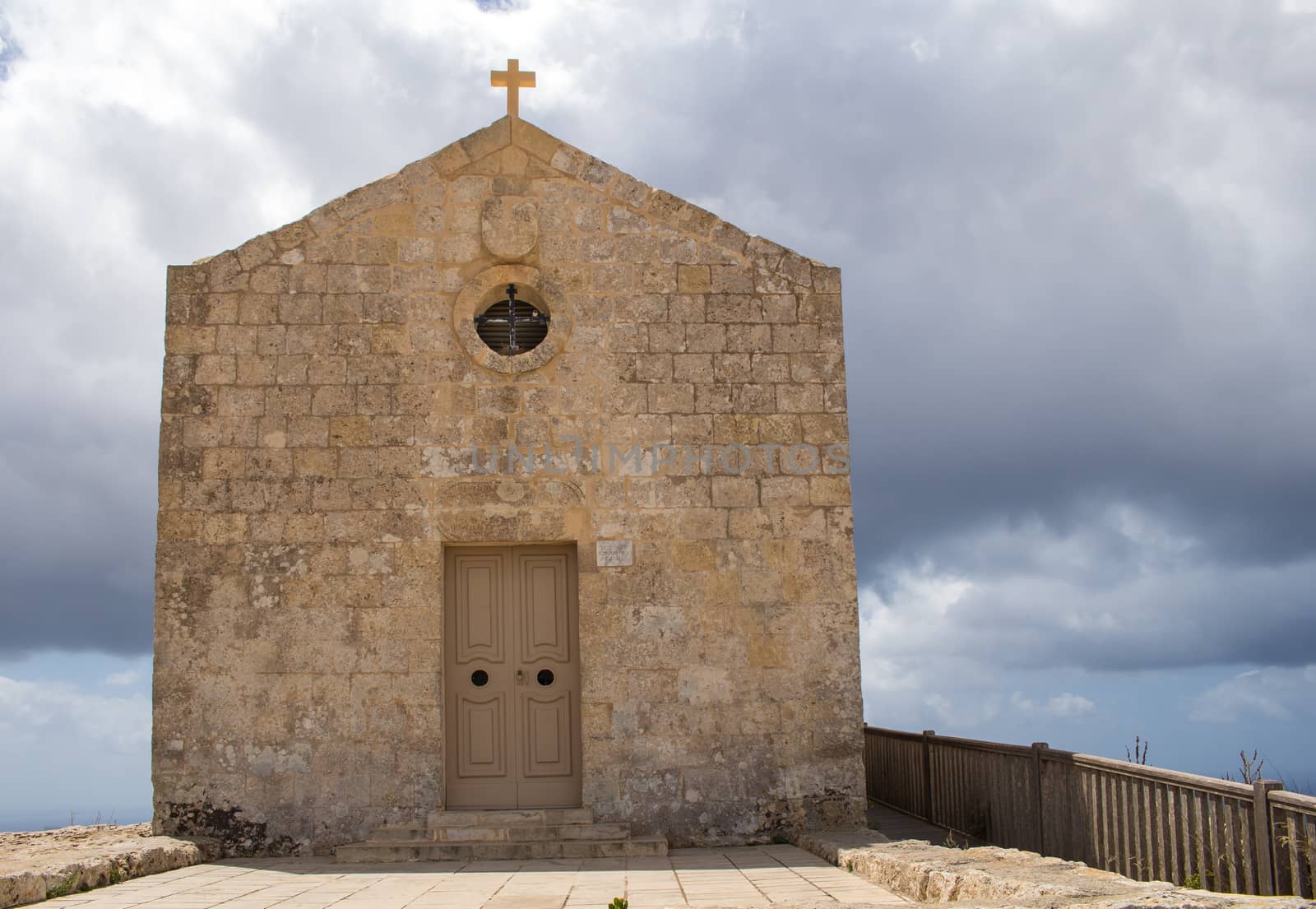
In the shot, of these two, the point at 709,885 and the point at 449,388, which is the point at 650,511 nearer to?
the point at 449,388

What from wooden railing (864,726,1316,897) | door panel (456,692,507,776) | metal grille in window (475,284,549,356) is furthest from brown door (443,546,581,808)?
wooden railing (864,726,1316,897)

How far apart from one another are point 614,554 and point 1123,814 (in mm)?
3971

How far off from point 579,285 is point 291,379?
2.36m

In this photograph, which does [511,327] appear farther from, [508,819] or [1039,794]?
[1039,794]

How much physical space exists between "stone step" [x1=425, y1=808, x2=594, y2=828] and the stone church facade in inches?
4.4

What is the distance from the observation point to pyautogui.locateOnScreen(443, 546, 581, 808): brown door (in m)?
8.69

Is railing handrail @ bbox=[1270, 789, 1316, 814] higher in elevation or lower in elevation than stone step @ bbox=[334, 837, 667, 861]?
higher

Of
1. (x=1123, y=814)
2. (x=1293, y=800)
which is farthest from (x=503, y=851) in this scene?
(x=1293, y=800)

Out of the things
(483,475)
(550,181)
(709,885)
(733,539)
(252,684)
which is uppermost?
(550,181)

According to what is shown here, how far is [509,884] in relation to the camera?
22.3 feet

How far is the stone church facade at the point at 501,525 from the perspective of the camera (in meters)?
8.54

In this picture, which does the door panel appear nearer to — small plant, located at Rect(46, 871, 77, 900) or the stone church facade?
the stone church facade

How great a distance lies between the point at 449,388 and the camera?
8.95 metres

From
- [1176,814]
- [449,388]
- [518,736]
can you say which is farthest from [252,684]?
[1176,814]
